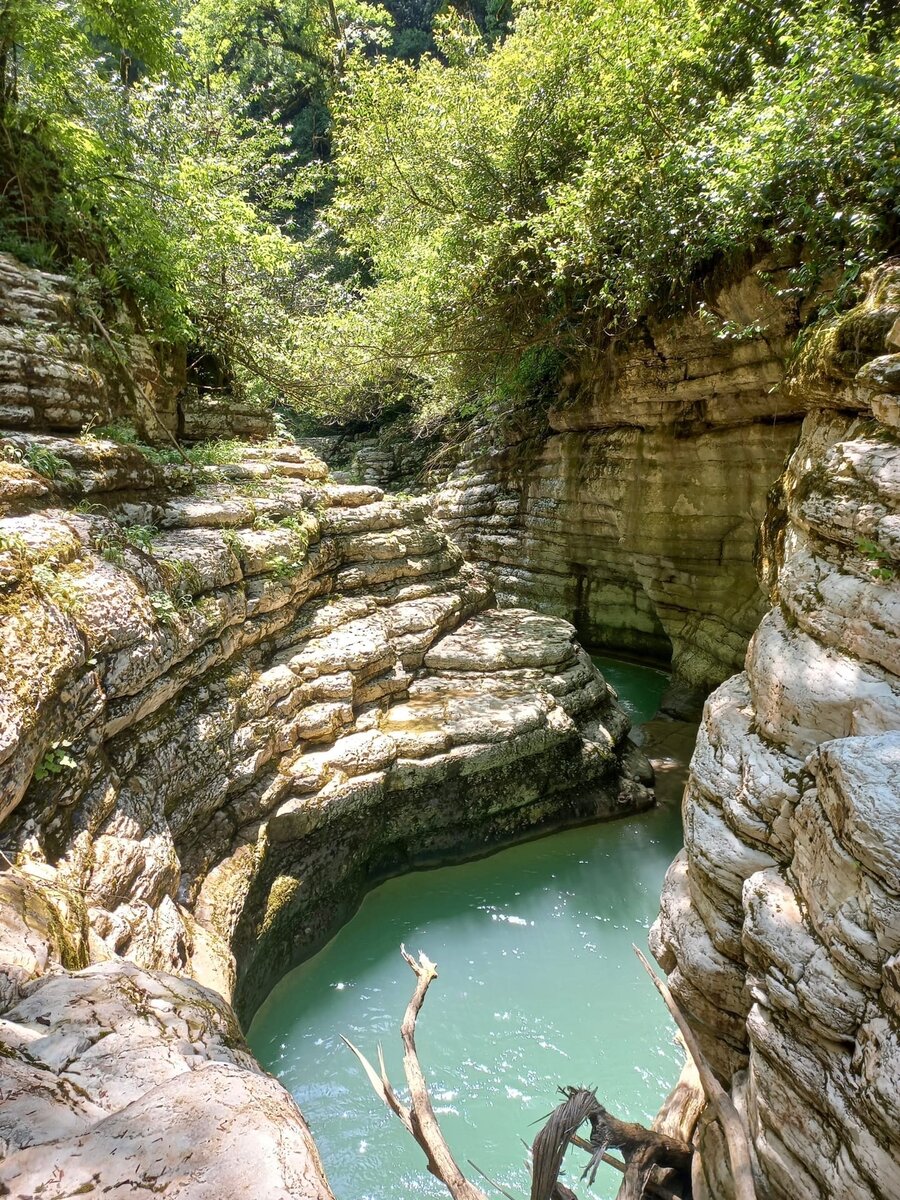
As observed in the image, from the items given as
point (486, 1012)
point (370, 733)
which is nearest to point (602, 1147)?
point (486, 1012)

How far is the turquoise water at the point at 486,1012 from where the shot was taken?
356 centimetres

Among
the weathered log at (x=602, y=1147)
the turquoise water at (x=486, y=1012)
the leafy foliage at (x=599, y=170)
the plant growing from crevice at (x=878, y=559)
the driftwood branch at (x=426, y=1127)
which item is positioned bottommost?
the turquoise water at (x=486, y=1012)

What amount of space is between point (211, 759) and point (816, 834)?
3.89m

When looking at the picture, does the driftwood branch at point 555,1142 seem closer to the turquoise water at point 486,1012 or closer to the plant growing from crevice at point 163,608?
the turquoise water at point 486,1012

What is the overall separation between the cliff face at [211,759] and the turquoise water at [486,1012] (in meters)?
0.36

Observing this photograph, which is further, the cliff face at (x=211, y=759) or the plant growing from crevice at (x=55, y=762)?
the plant growing from crevice at (x=55, y=762)

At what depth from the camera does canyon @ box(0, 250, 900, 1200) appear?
1867mm

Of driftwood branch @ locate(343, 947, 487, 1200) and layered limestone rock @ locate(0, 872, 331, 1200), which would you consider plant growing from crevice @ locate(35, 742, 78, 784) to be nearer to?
layered limestone rock @ locate(0, 872, 331, 1200)

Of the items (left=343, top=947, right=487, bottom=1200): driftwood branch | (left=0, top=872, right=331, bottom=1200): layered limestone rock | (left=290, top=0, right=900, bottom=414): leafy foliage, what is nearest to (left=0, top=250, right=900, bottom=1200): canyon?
(left=0, top=872, right=331, bottom=1200): layered limestone rock

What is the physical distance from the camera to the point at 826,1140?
2.03 metres

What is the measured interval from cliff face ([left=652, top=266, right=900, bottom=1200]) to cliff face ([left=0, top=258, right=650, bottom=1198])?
1779 millimetres

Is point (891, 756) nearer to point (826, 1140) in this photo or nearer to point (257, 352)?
point (826, 1140)

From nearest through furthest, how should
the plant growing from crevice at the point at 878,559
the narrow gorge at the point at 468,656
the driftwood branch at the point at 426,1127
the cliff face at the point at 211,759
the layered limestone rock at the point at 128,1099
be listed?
1. the layered limestone rock at the point at 128,1099
2. the cliff face at the point at 211,759
3. the driftwood branch at the point at 426,1127
4. the narrow gorge at the point at 468,656
5. the plant growing from crevice at the point at 878,559

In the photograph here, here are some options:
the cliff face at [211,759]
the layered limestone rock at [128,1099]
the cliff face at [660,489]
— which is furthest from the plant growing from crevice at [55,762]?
the cliff face at [660,489]
